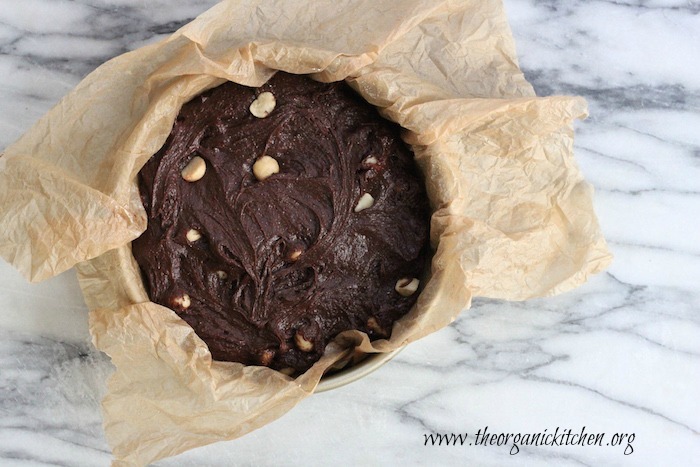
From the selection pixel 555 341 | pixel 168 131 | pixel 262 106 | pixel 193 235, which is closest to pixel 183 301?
pixel 193 235

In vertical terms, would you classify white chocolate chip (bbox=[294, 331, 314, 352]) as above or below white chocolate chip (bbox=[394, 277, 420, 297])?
below

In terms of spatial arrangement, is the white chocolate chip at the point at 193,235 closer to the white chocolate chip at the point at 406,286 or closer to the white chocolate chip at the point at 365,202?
the white chocolate chip at the point at 365,202

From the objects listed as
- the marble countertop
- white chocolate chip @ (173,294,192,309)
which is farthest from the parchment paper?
the marble countertop

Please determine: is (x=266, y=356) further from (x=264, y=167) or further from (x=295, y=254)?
(x=264, y=167)

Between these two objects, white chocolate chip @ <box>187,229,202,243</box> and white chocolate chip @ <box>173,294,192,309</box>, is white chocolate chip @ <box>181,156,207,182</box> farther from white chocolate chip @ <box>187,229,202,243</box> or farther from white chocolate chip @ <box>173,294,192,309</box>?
white chocolate chip @ <box>173,294,192,309</box>

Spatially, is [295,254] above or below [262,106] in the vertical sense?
below

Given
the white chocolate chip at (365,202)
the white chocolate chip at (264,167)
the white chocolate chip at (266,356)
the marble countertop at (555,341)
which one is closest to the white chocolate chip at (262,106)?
the white chocolate chip at (264,167)

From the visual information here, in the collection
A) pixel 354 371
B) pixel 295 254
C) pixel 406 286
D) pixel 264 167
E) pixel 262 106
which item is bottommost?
pixel 354 371
